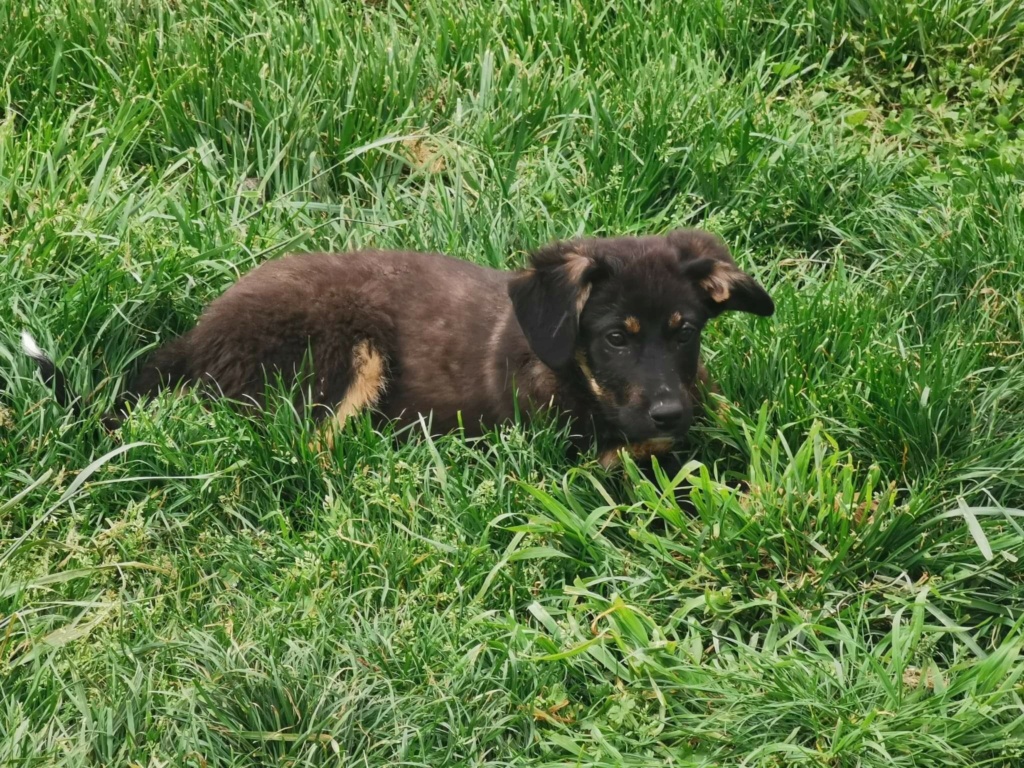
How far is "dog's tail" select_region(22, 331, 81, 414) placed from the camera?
4578 mm

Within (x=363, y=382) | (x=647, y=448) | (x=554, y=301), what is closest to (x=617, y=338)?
(x=554, y=301)

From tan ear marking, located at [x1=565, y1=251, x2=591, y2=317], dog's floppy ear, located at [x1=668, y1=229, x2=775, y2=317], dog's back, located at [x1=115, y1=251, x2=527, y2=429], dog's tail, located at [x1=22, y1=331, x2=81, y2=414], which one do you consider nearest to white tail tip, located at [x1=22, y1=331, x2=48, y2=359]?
→ dog's tail, located at [x1=22, y1=331, x2=81, y2=414]

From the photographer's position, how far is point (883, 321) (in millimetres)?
5066

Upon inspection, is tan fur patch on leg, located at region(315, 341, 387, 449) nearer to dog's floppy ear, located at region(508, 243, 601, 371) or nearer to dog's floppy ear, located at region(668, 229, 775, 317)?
dog's floppy ear, located at region(508, 243, 601, 371)

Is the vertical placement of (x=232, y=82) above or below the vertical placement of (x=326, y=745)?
above

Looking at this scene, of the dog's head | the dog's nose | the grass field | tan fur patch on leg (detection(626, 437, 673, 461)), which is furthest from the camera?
tan fur patch on leg (detection(626, 437, 673, 461))

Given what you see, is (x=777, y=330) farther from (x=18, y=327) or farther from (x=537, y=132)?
(x=18, y=327)

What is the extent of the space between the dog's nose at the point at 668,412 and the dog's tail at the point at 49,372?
1.84 metres

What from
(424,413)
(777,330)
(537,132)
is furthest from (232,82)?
(777,330)

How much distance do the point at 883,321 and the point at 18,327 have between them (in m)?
2.94

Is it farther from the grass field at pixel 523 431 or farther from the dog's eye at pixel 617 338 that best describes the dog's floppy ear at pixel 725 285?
the dog's eye at pixel 617 338

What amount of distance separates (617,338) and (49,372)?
5.97 ft

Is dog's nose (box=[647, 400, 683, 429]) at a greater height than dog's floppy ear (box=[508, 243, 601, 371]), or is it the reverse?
dog's floppy ear (box=[508, 243, 601, 371])

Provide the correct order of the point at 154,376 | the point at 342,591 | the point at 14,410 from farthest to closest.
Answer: the point at 154,376, the point at 14,410, the point at 342,591
